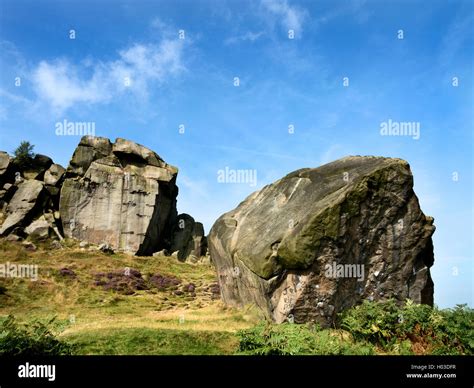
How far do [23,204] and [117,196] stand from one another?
45.6 ft

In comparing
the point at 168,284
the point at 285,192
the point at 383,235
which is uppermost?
the point at 285,192

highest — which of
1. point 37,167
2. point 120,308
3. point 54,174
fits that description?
point 37,167

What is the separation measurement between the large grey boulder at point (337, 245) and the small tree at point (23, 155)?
5929 centimetres

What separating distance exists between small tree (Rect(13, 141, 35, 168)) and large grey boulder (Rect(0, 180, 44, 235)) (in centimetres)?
516

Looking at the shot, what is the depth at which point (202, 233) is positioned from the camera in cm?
7688

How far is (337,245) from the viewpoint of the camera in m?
19.4

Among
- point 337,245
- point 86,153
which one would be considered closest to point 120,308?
point 337,245

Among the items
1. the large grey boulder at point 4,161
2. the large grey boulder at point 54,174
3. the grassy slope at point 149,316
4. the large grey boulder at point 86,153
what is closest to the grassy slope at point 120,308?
the grassy slope at point 149,316

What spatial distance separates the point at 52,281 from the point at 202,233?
40.1 metres

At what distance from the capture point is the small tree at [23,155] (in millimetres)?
70312

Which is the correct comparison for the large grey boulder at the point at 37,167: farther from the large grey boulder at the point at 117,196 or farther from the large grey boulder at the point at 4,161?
the large grey boulder at the point at 117,196

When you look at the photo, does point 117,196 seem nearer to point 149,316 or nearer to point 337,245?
point 149,316
